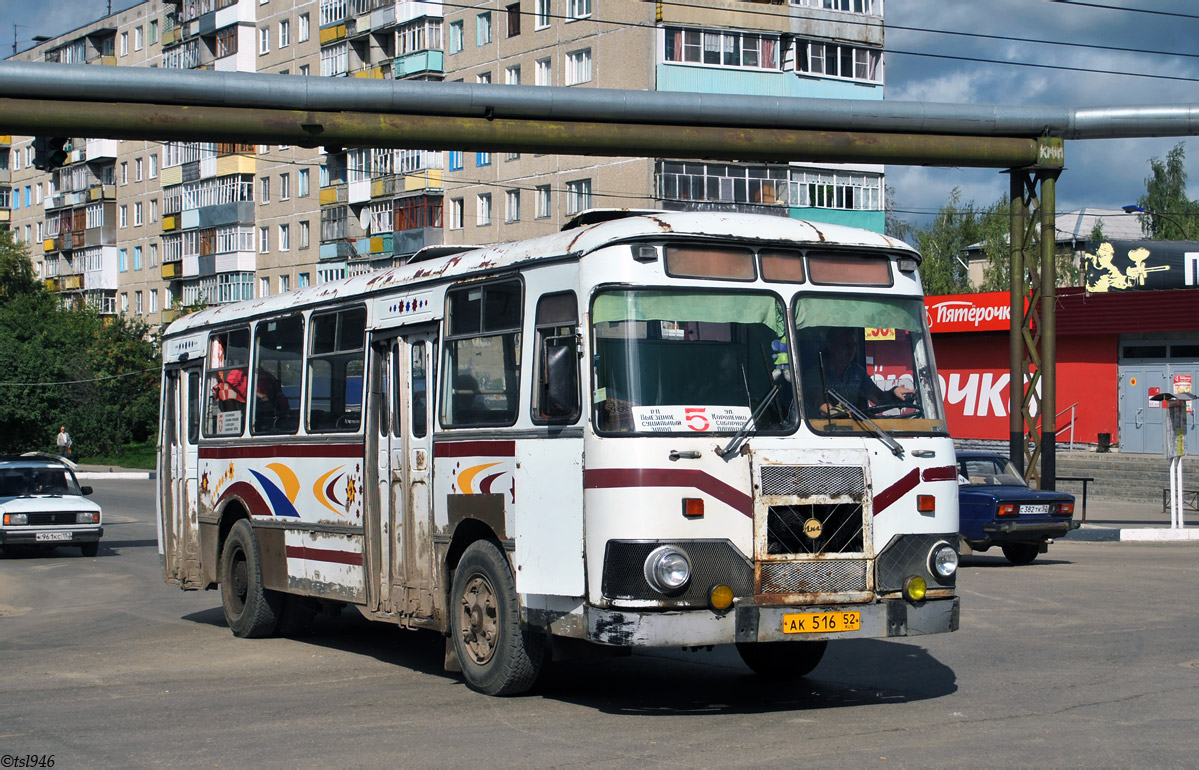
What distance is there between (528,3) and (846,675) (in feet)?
171

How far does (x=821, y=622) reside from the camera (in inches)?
348

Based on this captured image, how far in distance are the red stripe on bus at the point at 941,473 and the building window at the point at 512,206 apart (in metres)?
51.9

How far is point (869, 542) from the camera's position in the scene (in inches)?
358

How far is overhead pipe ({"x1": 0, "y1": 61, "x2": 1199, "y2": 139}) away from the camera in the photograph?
18.4m

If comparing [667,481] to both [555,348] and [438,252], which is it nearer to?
[555,348]

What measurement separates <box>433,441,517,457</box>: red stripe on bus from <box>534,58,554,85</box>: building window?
49.6 metres

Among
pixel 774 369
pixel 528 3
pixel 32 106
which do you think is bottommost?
pixel 774 369

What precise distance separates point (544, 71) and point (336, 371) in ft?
159

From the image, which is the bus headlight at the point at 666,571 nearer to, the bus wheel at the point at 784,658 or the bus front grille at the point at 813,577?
the bus front grille at the point at 813,577

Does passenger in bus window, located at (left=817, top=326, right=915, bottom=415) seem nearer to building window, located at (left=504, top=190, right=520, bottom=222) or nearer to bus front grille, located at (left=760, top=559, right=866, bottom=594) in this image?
bus front grille, located at (left=760, top=559, right=866, bottom=594)

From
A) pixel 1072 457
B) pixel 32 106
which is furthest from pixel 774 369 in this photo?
pixel 1072 457

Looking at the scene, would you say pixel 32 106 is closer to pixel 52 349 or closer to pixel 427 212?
pixel 427 212

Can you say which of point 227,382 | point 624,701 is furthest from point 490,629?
point 227,382

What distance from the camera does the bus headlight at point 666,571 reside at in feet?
27.9
